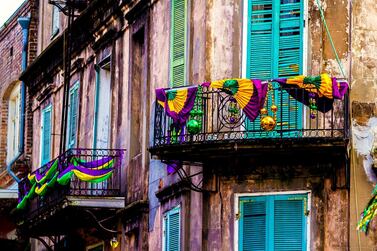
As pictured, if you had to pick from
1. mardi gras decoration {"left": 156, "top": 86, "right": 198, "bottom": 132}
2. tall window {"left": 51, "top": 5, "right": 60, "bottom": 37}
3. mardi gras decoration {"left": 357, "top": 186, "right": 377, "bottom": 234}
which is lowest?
mardi gras decoration {"left": 357, "top": 186, "right": 377, "bottom": 234}

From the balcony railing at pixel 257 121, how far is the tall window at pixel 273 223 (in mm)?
1049

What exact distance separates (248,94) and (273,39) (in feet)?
4.59

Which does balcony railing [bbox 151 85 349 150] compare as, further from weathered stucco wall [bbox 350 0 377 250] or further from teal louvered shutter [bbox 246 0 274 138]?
teal louvered shutter [bbox 246 0 274 138]

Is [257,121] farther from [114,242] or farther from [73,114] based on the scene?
[73,114]

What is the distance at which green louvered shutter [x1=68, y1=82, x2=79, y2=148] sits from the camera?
1431 inches

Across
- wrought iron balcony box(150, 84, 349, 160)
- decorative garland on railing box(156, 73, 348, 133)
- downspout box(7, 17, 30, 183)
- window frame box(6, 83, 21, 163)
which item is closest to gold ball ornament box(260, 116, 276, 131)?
wrought iron balcony box(150, 84, 349, 160)

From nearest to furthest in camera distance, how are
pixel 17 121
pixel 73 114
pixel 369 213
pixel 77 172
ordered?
pixel 369 213 → pixel 77 172 → pixel 73 114 → pixel 17 121

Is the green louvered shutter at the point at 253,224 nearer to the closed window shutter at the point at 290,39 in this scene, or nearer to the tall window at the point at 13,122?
the closed window shutter at the point at 290,39

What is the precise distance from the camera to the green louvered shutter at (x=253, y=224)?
27.2 metres

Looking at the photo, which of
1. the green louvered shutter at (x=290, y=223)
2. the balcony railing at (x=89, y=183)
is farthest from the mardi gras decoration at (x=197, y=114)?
the balcony railing at (x=89, y=183)

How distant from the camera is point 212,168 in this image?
27797 mm

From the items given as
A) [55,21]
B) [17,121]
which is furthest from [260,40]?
[17,121]

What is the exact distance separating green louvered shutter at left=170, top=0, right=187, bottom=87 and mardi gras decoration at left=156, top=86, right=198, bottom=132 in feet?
4.87

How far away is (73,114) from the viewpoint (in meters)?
36.6
